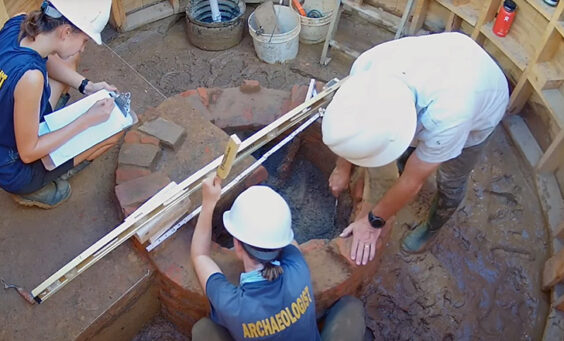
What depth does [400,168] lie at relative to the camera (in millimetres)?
3395

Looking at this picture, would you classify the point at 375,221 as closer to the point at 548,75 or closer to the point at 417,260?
the point at 417,260

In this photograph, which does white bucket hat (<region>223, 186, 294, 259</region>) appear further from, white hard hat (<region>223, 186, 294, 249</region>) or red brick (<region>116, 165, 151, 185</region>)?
red brick (<region>116, 165, 151, 185</region>)

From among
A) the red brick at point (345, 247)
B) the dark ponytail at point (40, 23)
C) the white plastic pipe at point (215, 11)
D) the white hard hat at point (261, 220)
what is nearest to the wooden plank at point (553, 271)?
the red brick at point (345, 247)

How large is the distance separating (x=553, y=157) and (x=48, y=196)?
3296 millimetres

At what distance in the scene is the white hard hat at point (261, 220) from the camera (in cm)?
225

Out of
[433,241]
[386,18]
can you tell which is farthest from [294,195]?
[386,18]

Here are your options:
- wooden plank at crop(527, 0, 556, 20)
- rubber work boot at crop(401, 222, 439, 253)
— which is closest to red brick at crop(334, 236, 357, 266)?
rubber work boot at crop(401, 222, 439, 253)

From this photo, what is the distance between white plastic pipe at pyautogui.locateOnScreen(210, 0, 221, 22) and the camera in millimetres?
4834

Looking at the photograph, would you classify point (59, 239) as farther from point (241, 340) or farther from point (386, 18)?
point (386, 18)

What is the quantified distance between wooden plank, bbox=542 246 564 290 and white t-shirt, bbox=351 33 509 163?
128 centimetres

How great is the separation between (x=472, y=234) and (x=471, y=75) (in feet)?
5.22

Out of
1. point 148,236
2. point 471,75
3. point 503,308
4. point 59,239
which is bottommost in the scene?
point 503,308

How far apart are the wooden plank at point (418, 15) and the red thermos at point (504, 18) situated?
0.75m

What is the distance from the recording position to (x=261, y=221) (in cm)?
225
